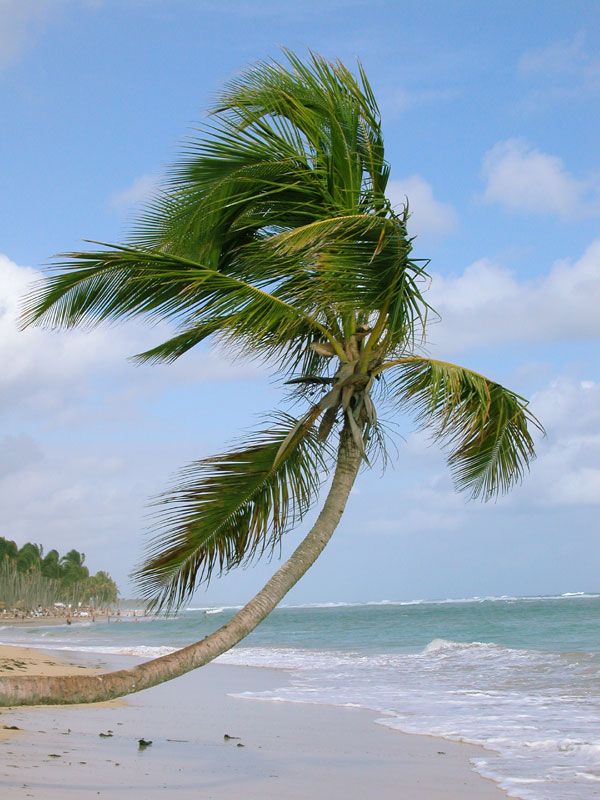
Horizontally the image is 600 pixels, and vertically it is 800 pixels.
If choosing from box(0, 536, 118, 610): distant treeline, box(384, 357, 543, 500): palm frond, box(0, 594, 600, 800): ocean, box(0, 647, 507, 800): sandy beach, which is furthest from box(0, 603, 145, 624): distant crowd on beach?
box(384, 357, 543, 500): palm frond

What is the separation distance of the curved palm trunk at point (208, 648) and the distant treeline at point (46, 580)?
294 feet

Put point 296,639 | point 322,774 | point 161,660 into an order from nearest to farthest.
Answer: point 161,660
point 322,774
point 296,639

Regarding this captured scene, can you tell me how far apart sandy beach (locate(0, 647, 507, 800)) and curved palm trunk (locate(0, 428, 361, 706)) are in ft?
5.68

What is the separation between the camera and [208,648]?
4422 millimetres

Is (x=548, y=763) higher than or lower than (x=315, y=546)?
lower

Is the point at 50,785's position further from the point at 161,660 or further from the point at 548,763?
the point at 548,763

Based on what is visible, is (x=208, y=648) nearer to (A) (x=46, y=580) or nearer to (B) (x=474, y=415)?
(B) (x=474, y=415)

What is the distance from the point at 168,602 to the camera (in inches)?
209

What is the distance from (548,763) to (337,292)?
527cm

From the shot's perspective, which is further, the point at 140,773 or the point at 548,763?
the point at 548,763

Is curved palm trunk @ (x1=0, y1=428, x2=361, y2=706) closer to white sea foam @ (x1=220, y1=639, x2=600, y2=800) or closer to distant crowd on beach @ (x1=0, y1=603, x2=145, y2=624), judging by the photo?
white sea foam @ (x1=220, y1=639, x2=600, y2=800)

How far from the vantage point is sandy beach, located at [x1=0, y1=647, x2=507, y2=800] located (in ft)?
19.9

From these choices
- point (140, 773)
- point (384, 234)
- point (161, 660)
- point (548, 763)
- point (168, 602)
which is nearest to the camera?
point (161, 660)

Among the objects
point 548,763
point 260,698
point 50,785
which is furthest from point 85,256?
point 260,698
